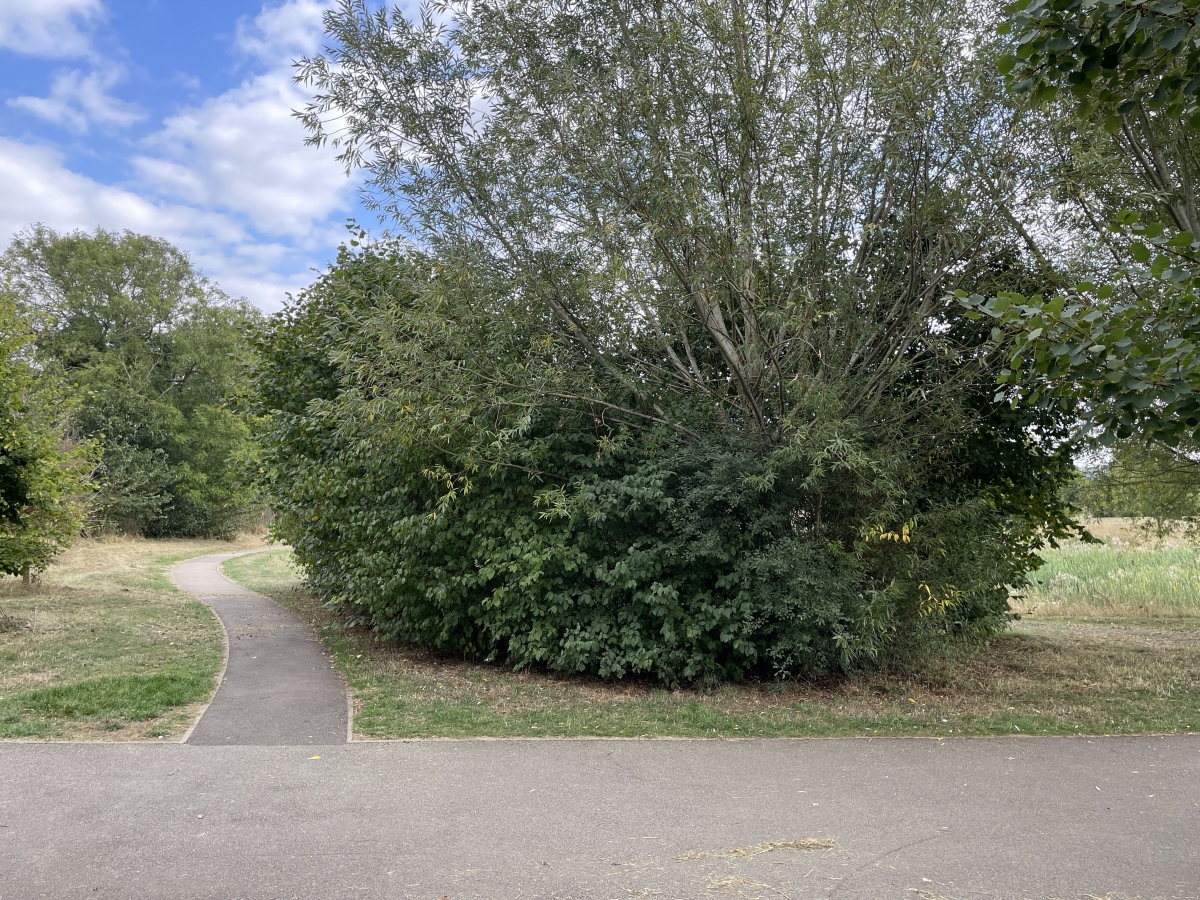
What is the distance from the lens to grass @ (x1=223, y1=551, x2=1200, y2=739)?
7031 mm

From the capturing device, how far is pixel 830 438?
291 inches

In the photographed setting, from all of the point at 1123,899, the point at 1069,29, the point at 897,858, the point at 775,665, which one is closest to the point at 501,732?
the point at 775,665

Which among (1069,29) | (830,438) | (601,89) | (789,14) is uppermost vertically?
(789,14)

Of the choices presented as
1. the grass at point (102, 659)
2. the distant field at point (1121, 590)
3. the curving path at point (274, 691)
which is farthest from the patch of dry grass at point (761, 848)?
the distant field at point (1121, 590)

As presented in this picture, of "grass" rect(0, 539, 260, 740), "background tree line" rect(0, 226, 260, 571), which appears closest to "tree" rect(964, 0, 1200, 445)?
"grass" rect(0, 539, 260, 740)

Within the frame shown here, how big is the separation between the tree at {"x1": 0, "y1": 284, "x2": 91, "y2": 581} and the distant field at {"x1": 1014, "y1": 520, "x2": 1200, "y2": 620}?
1681cm

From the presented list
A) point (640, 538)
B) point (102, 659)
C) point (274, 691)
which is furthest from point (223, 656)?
point (640, 538)

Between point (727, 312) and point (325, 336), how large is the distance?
5.76m

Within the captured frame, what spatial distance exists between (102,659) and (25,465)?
4082 millimetres

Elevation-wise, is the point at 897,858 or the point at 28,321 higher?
the point at 28,321

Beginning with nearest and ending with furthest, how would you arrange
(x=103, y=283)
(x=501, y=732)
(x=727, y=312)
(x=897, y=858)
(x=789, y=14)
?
(x=897, y=858) < (x=501, y=732) < (x=789, y=14) < (x=727, y=312) < (x=103, y=283)

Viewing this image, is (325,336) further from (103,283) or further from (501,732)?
(103,283)

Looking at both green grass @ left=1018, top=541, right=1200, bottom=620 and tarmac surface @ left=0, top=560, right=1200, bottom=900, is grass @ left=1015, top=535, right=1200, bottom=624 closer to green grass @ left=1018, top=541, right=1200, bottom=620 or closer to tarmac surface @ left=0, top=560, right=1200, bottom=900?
green grass @ left=1018, top=541, right=1200, bottom=620

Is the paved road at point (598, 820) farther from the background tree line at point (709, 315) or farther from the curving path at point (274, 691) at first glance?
the background tree line at point (709, 315)
